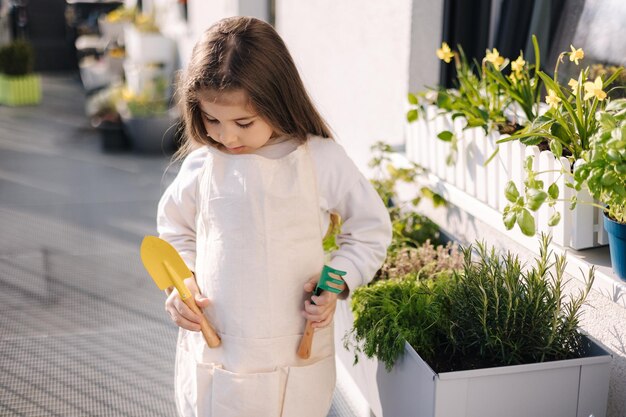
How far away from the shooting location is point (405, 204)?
2760 mm

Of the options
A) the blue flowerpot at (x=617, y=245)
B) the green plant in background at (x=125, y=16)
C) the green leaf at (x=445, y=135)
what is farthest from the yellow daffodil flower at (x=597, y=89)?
the green plant in background at (x=125, y=16)

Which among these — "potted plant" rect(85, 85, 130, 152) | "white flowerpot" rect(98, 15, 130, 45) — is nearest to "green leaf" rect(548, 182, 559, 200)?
"potted plant" rect(85, 85, 130, 152)

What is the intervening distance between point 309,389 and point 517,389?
45 centimetres

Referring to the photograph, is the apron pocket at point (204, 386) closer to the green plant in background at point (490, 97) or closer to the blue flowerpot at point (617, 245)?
the blue flowerpot at point (617, 245)

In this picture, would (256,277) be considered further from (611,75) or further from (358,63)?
(358,63)

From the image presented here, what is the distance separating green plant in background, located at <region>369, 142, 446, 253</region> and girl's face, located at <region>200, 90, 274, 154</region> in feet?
3.04

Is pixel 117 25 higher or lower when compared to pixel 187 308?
lower

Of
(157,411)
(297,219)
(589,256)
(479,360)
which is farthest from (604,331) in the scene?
(157,411)

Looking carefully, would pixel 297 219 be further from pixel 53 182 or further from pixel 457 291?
pixel 53 182

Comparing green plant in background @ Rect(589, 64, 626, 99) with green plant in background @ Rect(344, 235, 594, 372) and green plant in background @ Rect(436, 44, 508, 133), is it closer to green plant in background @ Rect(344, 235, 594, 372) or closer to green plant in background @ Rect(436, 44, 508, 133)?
green plant in background @ Rect(436, 44, 508, 133)

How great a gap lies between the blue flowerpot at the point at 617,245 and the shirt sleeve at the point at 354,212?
47 centimetres

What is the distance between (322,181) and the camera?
179cm

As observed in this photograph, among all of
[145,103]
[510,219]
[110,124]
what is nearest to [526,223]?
[510,219]

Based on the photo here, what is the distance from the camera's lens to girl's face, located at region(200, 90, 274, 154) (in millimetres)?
1614
